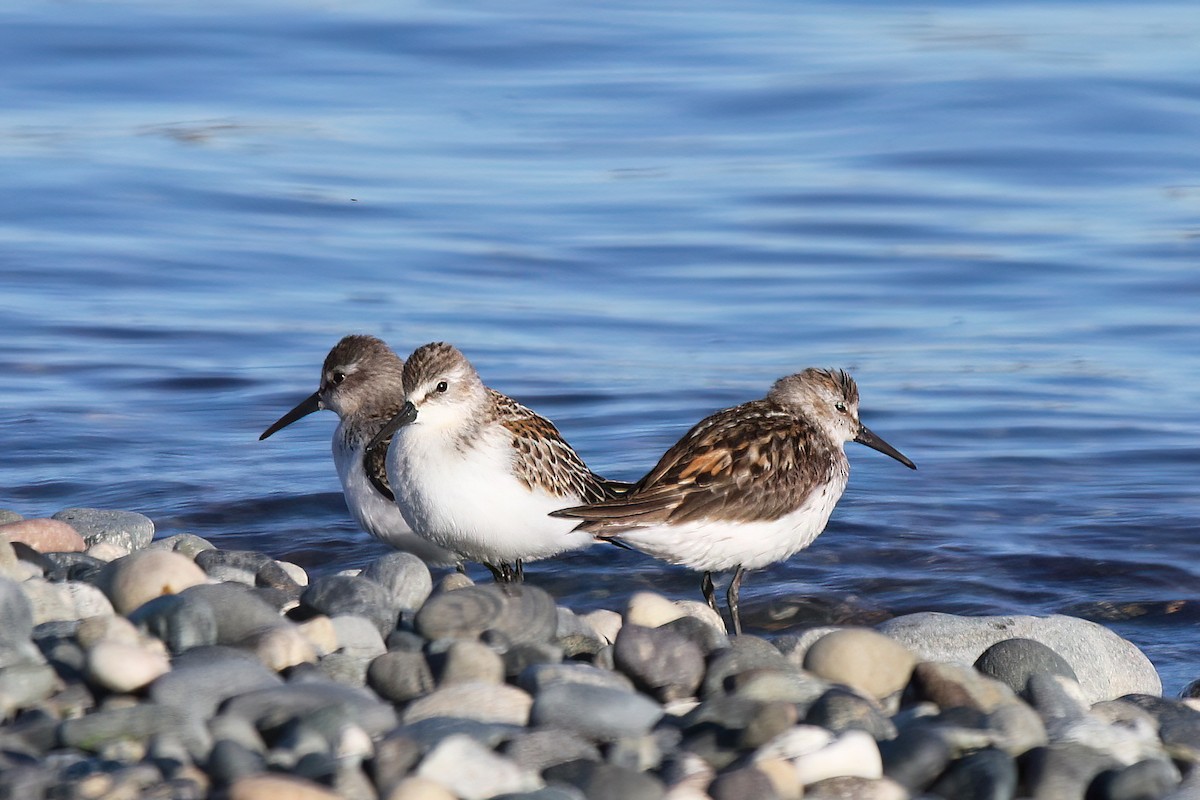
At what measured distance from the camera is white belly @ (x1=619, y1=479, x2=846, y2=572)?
7.23 m

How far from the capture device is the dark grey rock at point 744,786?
4.71m

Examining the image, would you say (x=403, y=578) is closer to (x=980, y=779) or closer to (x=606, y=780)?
(x=606, y=780)

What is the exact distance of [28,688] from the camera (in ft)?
16.9

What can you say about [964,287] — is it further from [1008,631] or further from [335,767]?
[335,767]

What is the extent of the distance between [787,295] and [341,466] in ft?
22.7

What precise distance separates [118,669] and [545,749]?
1.29m

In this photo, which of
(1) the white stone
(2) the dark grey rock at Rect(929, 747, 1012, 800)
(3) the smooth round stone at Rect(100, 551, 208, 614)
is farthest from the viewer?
(3) the smooth round stone at Rect(100, 551, 208, 614)

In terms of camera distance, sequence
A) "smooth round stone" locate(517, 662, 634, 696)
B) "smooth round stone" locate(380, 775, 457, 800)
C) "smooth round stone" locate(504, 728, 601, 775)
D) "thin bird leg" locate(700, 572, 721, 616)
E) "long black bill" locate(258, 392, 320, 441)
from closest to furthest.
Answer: "smooth round stone" locate(380, 775, 457, 800), "smooth round stone" locate(504, 728, 601, 775), "smooth round stone" locate(517, 662, 634, 696), "thin bird leg" locate(700, 572, 721, 616), "long black bill" locate(258, 392, 320, 441)

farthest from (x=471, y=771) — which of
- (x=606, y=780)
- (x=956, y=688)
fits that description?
(x=956, y=688)

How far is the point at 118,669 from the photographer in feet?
16.9

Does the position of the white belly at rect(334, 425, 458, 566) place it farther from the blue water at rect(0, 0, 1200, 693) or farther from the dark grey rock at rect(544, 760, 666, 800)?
the dark grey rock at rect(544, 760, 666, 800)

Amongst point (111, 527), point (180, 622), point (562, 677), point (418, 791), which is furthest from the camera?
point (111, 527)

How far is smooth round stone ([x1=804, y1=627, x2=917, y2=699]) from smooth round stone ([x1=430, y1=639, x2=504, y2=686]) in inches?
44.8

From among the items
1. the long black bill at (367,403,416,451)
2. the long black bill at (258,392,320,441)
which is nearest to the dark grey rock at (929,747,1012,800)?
the long black bill at (367,403,416,451)
